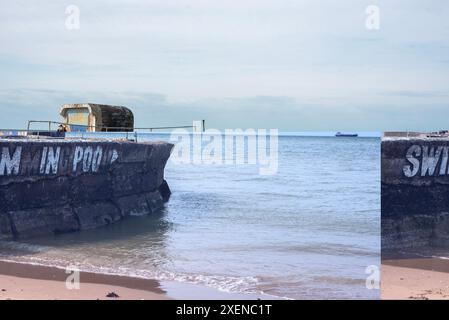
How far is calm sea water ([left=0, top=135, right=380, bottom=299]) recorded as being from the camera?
11328 millimetres

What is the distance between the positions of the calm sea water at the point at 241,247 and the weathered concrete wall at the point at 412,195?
2.74ft

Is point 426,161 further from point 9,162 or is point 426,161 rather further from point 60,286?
point 9,162

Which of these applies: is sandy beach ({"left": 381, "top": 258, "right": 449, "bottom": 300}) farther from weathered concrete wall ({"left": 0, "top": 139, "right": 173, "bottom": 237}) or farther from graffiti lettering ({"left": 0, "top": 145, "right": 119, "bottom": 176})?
graffiti lettering ({"left": 0, "top": 145, "right": 119, "bottom": 176})

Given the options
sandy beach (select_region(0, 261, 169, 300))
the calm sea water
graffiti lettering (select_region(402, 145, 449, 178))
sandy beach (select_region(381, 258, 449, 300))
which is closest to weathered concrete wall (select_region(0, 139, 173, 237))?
the calm sea water

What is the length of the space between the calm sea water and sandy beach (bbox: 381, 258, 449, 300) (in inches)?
16.4

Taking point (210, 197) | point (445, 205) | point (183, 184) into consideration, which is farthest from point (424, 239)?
point (183, 184)

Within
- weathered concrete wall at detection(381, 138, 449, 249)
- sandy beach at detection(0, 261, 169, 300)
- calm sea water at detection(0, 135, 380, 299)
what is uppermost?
weathered concrete wall at detection(381, 138, 449, 249)

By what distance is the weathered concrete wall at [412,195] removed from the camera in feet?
47.7

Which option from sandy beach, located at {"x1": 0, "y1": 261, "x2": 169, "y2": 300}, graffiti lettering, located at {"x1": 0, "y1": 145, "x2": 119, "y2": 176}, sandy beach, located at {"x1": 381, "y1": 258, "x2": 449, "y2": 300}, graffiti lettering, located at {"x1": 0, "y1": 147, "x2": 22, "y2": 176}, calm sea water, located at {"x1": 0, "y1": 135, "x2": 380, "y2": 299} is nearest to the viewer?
sandy beach, located at {"x1": 0, "y1": 261, "x2": 169, "y2": 300}

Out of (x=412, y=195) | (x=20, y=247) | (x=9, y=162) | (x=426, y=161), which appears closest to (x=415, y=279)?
(x=412, y=195)

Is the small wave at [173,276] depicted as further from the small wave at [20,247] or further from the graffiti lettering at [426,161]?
the graffiti lettering at [426,161]

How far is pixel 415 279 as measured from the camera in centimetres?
1131
